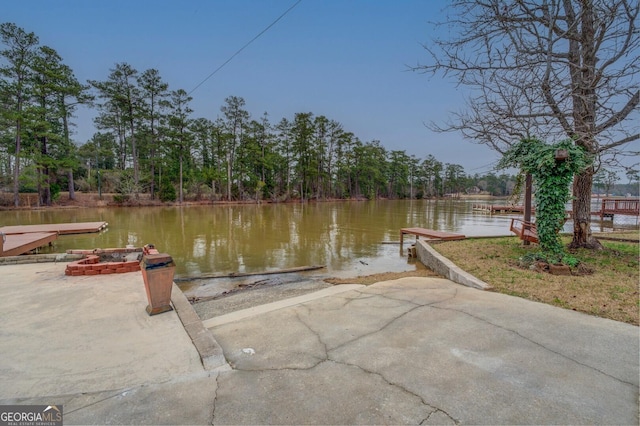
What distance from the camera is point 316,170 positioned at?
153 feet

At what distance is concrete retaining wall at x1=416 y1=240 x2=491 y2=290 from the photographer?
4.93 m

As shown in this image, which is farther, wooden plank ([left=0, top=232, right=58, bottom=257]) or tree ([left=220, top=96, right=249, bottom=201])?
tree ([left=220, top=96, right=249, bottom=201])

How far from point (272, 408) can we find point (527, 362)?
6.76 ft

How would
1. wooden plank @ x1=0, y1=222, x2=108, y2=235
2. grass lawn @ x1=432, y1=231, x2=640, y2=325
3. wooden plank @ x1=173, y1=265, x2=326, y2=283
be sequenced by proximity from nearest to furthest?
grass lawn @ x1=432, y1=231, x2=640, y2=325
wooden plank @ x1=173, y1=265, x2=326, y2=283
wooden plank @ x1=0, y1=222, x2=108, y2=235

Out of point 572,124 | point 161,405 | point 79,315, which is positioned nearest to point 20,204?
point 79,315

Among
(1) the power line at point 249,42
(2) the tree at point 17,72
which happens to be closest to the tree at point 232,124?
(2) the tree at point 17,72

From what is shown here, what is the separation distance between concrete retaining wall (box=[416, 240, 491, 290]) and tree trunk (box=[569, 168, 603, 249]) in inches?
123

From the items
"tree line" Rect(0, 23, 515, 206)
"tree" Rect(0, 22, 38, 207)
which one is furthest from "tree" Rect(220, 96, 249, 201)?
"tree" Rect(0, 22, 38, 207)

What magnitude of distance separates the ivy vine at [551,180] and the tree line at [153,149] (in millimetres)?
9379

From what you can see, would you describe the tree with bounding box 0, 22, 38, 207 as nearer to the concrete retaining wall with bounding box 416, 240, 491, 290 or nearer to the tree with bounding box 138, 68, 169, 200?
the tree with bounding box 138, 68, 169, 200

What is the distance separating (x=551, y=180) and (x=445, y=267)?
7.89 ft

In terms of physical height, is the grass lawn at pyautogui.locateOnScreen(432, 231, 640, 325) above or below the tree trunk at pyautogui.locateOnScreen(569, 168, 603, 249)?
below

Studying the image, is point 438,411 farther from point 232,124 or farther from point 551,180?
point 232,124

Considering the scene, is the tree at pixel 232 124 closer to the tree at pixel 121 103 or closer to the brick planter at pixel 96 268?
the tree at pixel 121 103
